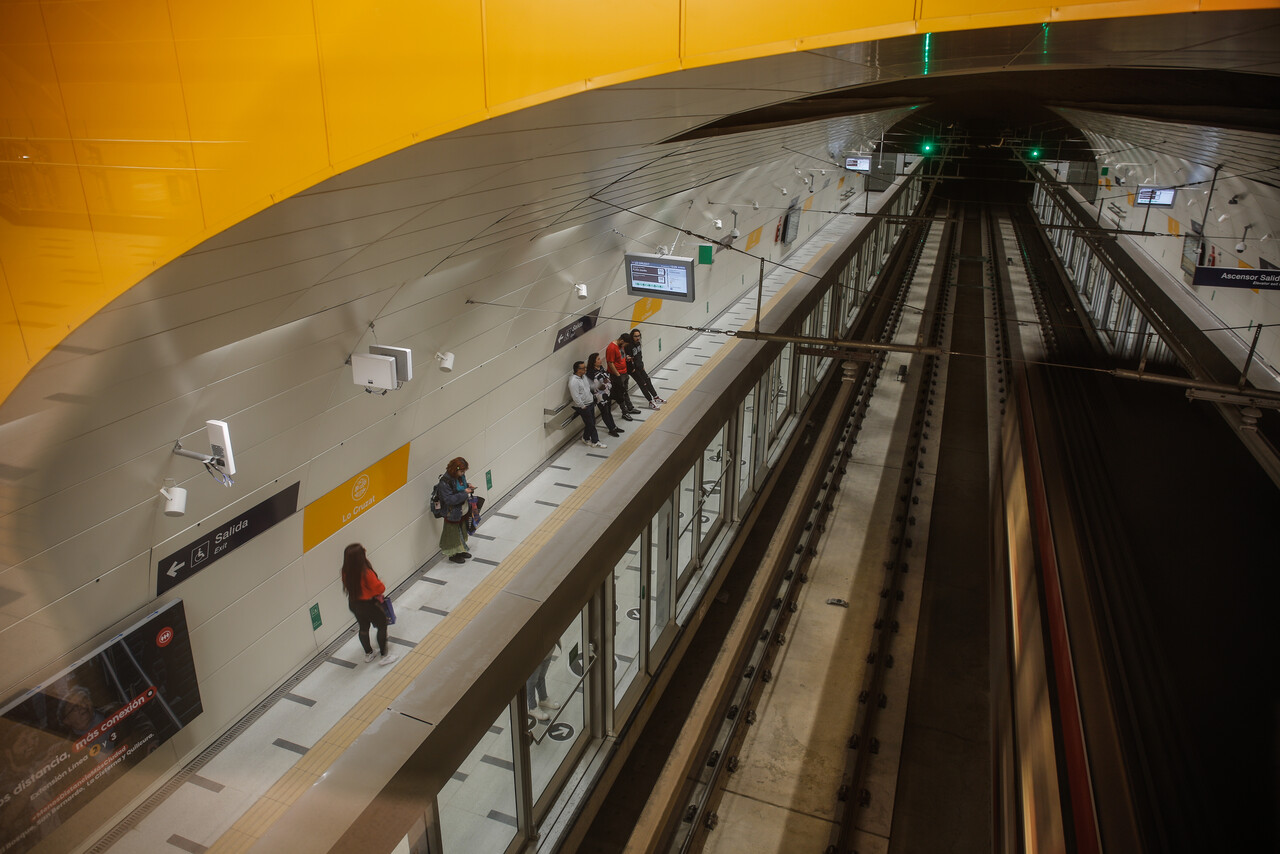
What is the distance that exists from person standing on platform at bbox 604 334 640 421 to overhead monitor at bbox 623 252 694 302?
1.79m

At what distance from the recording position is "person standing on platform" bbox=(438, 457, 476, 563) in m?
7.47

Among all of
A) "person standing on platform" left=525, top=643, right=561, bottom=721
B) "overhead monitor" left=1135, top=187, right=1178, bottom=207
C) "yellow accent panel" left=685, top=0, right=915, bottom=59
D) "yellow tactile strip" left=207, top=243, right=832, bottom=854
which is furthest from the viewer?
"overhead monitor" left=1135, top=187, right=1178, bottom=207

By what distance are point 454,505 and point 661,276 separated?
355 centimetres

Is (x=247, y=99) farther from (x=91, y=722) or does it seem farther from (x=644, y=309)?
(x=644, y=309)

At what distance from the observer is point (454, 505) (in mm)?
7461

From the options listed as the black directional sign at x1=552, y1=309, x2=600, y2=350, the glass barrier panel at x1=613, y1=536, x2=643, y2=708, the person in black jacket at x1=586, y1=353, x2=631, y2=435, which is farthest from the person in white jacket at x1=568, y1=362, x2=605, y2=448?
the glass barrier panel at x1=613, y1=536, x2=643, y2=708

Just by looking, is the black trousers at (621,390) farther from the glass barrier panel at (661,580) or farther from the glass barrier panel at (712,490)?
the glass barrier panel at (661,580)

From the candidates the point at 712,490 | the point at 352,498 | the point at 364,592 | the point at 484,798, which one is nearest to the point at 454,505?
the point at 352,498

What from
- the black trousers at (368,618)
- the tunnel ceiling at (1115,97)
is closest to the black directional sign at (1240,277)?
the tunnel ceiling at (1115,97)

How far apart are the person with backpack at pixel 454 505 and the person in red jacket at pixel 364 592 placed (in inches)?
49.8

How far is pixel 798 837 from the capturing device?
4832 mm

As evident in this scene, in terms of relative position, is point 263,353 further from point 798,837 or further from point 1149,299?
point 1149,299

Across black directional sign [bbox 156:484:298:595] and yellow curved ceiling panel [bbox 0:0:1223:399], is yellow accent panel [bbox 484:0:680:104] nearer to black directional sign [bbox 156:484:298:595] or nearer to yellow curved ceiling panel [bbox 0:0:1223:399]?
yellow curved ceiling panel [bbox 0:0:1223:399]

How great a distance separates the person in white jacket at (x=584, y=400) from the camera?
393 inches
